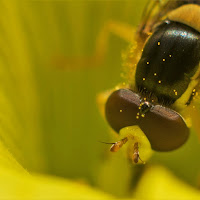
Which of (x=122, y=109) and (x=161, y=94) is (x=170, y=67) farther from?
(x=122, y=109)

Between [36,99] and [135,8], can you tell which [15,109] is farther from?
[135,8]

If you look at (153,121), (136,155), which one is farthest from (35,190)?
(153,121)

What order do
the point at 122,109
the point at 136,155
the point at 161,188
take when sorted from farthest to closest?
the point at 161,188 → the point at 122,109 → the point at 136,155

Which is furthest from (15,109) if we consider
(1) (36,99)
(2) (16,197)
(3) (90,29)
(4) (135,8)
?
(2) (16,197)

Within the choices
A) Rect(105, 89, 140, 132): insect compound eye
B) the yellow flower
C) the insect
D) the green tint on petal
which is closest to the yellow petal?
the yellow flower

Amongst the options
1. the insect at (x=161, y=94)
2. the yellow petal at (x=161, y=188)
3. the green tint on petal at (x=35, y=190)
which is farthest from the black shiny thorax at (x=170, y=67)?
the green tint on petal at (x=35, y=190)

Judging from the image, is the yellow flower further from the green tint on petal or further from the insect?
the green tint on petal
